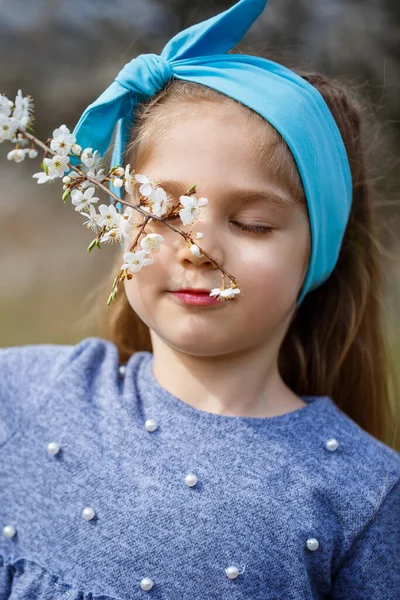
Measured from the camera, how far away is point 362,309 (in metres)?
2.23

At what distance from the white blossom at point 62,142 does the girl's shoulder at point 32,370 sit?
63cm

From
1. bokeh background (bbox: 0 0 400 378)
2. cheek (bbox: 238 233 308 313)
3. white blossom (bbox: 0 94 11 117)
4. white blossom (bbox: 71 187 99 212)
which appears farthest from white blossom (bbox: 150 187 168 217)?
bokeh background (bbox: 0 0 400 378)

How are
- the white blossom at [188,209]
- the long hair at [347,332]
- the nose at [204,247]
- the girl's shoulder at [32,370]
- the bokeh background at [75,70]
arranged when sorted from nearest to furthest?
the white blossom at [188,209], the nose at [204,247], the girl's shoulder at [32,370], the long hair at [347,332], the bokeh background at [75,70]

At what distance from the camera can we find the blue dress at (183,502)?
169 cm

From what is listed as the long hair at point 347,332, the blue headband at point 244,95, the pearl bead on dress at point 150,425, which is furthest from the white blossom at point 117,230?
the long hair at point 347,332

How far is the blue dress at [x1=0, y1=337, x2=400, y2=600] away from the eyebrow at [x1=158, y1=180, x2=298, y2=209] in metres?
0.51

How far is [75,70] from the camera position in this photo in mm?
4320

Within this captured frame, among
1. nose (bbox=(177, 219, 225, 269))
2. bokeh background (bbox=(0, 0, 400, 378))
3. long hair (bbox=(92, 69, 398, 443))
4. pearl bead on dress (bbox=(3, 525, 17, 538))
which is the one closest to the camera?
nose (bbox=(177, 219, 225, 269))

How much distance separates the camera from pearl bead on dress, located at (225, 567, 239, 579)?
1670 mm

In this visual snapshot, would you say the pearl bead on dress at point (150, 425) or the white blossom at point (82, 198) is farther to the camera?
the pearl bead on dress at point (150, 425)

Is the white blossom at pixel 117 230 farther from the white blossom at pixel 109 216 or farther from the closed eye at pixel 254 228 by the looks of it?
the closed eye at pixel 254 228

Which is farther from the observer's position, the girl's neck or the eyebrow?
the girl's neck

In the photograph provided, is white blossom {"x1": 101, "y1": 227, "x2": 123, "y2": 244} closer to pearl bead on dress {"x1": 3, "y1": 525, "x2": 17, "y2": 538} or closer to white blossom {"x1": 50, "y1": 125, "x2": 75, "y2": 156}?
white blossom {"x1": 50, "y1": 125, "x2": 75, "y2": 156}

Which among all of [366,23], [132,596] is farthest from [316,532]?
[366,23]
